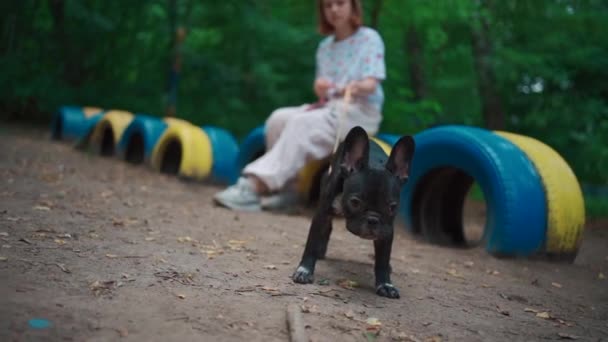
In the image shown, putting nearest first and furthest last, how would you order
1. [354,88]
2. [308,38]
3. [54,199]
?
[54,199] → [354,88] → [308,38]

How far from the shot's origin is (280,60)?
12828 millimetres

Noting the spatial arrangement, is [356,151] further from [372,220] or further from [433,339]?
[433,339]

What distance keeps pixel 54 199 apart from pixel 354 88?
266cm

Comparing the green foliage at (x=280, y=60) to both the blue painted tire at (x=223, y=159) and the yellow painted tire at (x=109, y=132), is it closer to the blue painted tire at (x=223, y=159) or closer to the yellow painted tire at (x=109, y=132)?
the blue painted tire at (x=223, y=159)

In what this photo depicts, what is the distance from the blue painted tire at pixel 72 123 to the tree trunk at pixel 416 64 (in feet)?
18.2

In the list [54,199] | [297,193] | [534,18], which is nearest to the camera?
[54,199]

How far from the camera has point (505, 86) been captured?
9.34 m

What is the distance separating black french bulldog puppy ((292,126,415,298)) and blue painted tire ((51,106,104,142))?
23.9 ft

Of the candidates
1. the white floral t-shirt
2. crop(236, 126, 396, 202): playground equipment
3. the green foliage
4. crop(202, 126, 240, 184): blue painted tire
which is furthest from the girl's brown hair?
the green foliage

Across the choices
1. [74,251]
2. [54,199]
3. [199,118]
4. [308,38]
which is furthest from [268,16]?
[74,251]

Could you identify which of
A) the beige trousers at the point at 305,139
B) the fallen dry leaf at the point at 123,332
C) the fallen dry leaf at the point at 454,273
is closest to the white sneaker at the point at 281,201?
the beige trousers at the point at 305,139

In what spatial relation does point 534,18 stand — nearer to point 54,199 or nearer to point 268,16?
point 268,16

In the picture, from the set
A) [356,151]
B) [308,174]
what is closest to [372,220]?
[356,151]

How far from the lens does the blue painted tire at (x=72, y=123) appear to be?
386 inches
